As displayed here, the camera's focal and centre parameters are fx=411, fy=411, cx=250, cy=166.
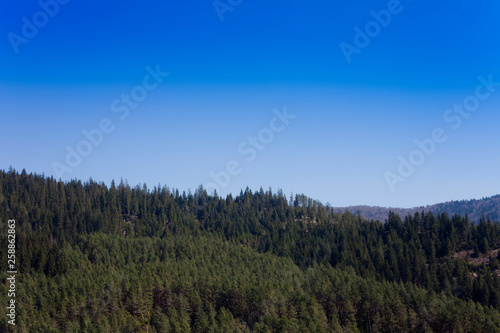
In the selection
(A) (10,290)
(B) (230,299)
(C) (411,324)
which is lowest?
(C) (411,324)

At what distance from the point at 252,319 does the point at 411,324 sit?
1772 inches

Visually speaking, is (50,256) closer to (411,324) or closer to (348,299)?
(348,299)

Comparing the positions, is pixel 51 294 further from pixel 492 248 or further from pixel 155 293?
pixel 492 248

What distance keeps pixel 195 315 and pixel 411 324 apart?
2432 inches

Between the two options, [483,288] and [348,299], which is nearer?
[348,299]

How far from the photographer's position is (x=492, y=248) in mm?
198375

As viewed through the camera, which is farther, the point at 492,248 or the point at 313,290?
the point at 492,248

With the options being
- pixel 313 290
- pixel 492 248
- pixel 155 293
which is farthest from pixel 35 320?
pixel 492 248

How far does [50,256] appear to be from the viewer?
16750 cm

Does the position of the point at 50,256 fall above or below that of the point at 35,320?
above

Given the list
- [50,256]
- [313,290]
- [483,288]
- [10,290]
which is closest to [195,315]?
[313,290]

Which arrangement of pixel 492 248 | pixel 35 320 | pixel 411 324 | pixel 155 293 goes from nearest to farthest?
pixel 35 320, pixel 411 324, pixel 155 293, pixel 492 248

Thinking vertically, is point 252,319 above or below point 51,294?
below

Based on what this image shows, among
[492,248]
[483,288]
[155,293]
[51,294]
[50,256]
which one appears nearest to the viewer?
[51,294]
